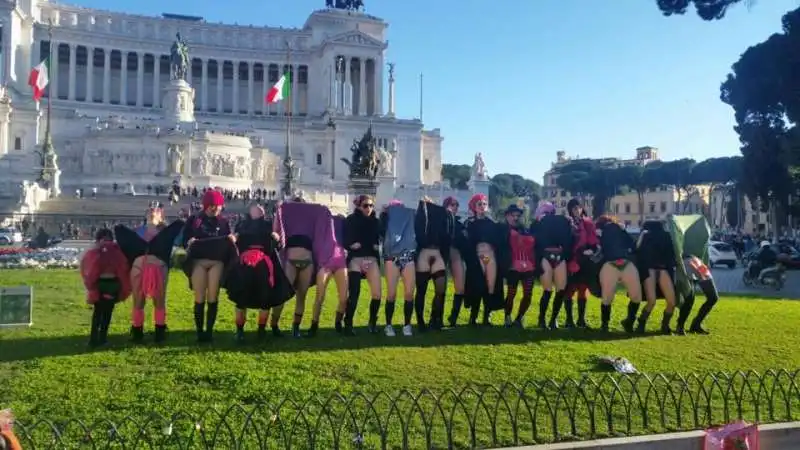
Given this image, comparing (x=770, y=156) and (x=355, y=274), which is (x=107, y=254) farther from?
(x=770, y=156)

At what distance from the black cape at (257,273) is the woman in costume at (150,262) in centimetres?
84

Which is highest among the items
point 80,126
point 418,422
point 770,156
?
point 80,126

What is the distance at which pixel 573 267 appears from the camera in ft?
36.0

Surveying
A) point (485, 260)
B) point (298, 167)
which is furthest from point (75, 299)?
point (298, 167)

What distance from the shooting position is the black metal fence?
576 centimetres

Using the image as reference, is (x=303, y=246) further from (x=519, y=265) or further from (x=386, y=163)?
(x=386, y=163)

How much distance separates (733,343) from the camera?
10.2 meters

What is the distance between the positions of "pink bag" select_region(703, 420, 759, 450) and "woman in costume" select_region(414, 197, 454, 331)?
473cm

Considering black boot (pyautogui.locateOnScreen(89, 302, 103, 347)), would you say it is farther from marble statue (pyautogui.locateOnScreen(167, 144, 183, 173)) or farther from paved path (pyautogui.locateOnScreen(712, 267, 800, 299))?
marble statue (pyautogui.locateOnScreen(167, 144, 183, 173))

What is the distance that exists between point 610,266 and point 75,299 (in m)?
9.27

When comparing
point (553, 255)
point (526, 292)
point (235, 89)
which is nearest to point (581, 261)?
point (553, 255)

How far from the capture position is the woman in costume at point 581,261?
10.9 meters

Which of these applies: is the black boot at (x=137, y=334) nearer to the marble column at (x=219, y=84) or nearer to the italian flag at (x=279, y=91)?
the italian flag at (x=279, y=91)

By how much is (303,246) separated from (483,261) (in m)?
2.73
